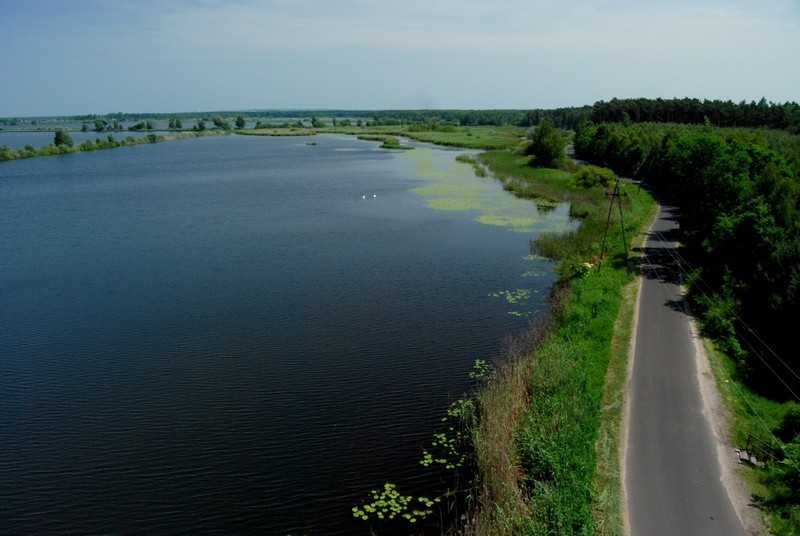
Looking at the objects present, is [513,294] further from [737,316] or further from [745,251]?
[745,251]

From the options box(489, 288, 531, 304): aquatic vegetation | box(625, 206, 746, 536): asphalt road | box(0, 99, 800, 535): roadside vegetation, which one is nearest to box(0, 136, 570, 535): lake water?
box(489, 288, 531, 304): aquatic vegetation

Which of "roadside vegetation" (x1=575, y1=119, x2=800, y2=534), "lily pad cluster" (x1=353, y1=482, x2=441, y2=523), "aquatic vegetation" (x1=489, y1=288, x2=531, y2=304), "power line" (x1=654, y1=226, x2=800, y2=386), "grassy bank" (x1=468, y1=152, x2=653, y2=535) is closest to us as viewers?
"grassy bank" (x1=468, y1=152, x2=653, y2=535)

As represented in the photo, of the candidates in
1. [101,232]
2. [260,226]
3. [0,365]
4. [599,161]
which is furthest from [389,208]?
[599,161]

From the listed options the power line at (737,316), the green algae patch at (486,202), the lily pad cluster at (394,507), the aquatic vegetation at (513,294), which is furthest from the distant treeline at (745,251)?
the lily pad cluster at (394,507)

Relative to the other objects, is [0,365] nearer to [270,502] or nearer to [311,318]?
[311,318]

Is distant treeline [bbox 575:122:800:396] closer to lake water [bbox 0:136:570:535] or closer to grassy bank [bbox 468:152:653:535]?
grassy bank [bbox 468:152:653:535]
